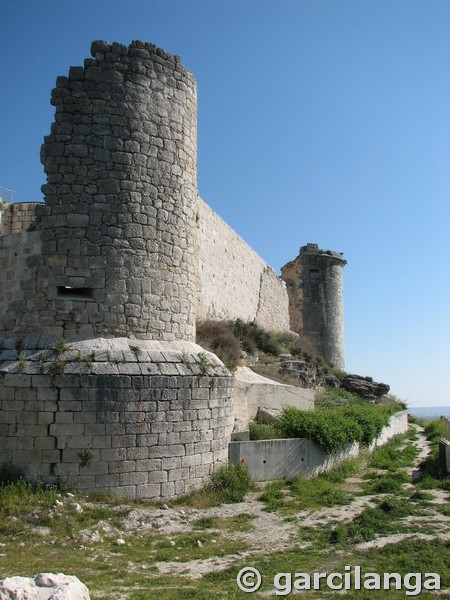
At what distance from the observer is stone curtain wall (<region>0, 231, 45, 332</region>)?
339 inches

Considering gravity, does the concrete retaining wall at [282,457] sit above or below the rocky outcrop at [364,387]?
below

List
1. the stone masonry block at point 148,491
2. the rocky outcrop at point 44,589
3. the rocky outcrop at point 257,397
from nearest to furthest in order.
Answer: the rocky outcrop at point 44,589, the stone masonry block at point 148,491, the rocky outcrop at point 257,397

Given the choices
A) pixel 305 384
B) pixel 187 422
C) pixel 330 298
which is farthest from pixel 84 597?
pixel 330 298

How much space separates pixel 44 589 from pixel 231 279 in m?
15.2

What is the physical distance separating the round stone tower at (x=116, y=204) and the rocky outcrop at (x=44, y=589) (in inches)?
182

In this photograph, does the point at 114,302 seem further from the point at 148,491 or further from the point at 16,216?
the point at 16,216

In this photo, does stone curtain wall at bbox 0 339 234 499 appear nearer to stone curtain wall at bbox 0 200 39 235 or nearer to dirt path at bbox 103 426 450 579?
dirt path at bbox 103 426 450 579

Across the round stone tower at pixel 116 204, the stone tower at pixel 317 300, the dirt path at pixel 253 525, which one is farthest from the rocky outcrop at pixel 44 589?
the stone tower at pixel 317 300

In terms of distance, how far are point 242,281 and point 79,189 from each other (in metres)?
12.0

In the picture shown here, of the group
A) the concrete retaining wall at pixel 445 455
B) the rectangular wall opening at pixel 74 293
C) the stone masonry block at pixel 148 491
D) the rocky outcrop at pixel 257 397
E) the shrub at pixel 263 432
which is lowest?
the stone masonry block at pixel 148 491

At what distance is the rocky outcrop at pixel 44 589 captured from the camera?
4031 mm

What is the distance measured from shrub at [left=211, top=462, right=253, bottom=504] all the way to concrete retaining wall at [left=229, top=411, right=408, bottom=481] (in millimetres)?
376

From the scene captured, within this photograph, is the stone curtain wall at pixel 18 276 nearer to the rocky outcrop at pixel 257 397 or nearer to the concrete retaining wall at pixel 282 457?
the concrete retaining wall at pixel 282 457

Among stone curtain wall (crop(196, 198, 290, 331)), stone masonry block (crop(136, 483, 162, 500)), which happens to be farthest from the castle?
stone curtain wall (crop(196, 198, 290, 331))
